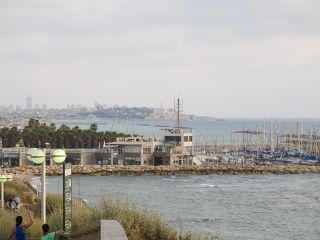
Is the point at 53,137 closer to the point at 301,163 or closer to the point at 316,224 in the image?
the point at 301,163

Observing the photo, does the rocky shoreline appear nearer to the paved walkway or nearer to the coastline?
the coastline

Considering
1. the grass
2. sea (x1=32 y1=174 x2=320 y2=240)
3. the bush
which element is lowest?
sea (x1=32 y1=174 x2=320 y2=240)

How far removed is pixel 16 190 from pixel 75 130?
6104cm

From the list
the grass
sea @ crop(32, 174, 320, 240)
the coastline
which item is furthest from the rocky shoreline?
the grass

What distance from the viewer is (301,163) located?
90.6 metres

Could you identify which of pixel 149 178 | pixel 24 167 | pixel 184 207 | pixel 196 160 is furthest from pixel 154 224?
pixel 196 160

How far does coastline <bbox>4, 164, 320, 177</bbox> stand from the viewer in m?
70.2

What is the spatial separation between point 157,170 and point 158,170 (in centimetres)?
12

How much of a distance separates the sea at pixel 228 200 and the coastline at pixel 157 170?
315 cm

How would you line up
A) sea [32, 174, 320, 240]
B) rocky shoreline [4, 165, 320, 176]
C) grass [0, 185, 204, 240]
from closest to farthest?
grass [0, 185, 204, 240] < sea [32, 174, 320, 240] < rocky shoreline [4, 165, 320, 176]

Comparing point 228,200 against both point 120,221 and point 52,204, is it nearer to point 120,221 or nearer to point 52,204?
point 52,204

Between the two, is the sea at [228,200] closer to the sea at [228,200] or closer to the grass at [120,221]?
the sea at [228,200]

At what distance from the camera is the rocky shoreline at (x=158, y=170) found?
70.2 metres

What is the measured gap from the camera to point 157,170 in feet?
239
